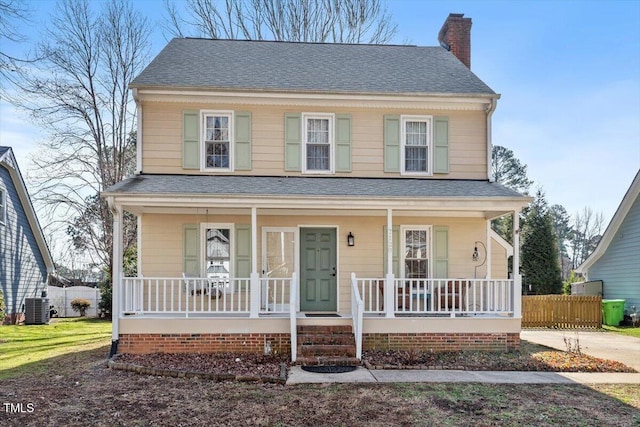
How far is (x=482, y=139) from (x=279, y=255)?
19.2ft

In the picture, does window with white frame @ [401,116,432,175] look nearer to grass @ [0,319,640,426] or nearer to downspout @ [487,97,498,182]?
downspout @ [487,97,498,182]

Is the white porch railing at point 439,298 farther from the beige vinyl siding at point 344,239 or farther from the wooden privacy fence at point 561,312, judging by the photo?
the wooden privacy fence at point 561,312

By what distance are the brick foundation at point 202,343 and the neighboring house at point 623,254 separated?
13.2 meters

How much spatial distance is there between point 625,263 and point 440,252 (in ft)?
31.4

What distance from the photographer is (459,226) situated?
11500 mm

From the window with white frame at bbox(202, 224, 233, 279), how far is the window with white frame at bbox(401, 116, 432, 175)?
471cm

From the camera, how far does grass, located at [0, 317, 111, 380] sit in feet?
28.1

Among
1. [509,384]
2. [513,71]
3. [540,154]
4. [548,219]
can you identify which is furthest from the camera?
[540,154]

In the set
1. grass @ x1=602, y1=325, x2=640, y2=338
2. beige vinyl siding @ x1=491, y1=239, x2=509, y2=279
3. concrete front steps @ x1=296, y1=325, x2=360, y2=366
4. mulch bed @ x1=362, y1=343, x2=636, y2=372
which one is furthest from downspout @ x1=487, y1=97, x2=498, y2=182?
grass @ x1=602, y1=325, x2=640, y2=338

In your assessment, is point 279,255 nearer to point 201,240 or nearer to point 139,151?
point 201,240

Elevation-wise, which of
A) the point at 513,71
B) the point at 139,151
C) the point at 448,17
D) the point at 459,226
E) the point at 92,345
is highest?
the point at 448,17

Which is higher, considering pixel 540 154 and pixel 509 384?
pixel 540 154

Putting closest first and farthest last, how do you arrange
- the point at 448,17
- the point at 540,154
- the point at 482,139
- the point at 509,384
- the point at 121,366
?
the point at 509,384 < the point at 121,366 < the point at 482,139 < the point at 448,17 < the point at 540,154

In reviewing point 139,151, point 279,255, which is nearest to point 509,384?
point 279,255
